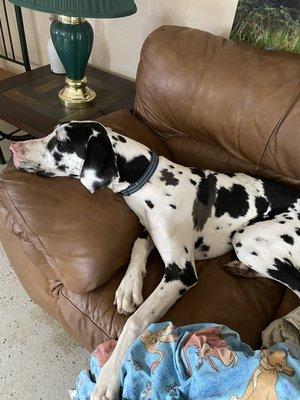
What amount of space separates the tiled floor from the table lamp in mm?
1080

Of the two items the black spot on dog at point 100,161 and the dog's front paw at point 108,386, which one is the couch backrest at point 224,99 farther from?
the dog's front paw at point 108,386

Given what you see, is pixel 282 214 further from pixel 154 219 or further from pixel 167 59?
pixel 167 59

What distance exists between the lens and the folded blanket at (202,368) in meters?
0.89

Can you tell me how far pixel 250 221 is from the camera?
1.51 meters

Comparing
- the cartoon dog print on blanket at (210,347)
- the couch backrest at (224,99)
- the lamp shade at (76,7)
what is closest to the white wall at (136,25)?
the couch backrest at (224,99)

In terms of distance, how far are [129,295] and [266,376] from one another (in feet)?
1.67

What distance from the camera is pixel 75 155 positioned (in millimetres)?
1350

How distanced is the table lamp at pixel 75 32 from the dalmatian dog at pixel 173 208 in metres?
0.48

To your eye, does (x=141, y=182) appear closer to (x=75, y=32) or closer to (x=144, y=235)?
(x=144, y=235)

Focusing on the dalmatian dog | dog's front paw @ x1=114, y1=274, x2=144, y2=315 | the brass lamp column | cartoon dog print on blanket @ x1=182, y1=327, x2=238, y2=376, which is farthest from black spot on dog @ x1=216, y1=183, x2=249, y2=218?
the brass lamp column

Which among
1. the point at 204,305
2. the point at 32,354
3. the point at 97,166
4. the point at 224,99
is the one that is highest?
the point at 224,99

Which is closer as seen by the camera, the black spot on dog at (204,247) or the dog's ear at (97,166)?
the dog's ear at (97,166)

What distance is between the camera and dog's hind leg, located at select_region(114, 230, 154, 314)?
4.05 ft

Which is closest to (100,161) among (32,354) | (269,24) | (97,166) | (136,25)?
(97,166)
